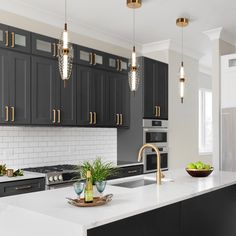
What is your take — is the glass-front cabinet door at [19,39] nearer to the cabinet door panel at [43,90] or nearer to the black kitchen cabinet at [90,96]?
the cabinet door panel at [43,90]

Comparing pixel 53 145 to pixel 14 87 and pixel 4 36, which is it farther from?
pixel 4 36

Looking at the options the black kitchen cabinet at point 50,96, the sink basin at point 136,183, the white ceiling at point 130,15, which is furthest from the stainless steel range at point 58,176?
the white ceiling at point 130,15

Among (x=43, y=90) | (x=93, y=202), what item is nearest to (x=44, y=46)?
(x=43, y=90)

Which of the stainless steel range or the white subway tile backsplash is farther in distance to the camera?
the white subway tile backsplash

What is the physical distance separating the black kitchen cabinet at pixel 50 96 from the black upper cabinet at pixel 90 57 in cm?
29

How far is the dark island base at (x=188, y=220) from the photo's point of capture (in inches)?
76.8

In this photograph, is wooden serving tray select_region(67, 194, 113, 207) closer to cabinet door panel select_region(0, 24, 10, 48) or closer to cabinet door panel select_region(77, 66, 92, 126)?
cabinet door panel select_region(0, 24, 10, 48)

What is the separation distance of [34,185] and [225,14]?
3294mm

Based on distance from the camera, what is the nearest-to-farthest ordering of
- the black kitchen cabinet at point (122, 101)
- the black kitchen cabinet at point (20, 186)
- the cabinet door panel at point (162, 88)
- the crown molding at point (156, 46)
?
the black kitchen cabinet at point (20, 186)
the black kitchen cabinet at point (122, 101)
the cabinet door panel at point (162, 88)
the crown molding at point (156, 46)

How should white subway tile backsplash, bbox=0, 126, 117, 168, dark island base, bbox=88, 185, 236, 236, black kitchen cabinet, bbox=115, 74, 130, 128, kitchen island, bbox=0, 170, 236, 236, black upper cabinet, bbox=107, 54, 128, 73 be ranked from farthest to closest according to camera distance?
black kitchen cabinet, bbox=115, 74, 130, 128
black upper cabinet, bbox=107, 54, 128, 73
white subway tile backsplash, bbox=0, 126, 117, 168
dark island base, bbox=88, 185, 236, 236
kitchen island, bbox=0, 170, 236, 236

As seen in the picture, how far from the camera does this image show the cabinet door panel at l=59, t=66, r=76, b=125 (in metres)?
4.26

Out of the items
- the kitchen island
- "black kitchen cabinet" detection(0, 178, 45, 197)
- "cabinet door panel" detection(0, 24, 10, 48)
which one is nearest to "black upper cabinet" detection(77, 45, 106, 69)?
"cabinet door panel" detection(0, 24, 10, 48)

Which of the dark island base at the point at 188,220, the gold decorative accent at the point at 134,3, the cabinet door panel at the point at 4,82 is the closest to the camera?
the dark island base at the point at 188,220

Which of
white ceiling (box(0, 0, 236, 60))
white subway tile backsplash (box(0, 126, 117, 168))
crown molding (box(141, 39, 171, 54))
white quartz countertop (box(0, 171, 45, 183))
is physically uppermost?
white ceiling (box(0, 0, 236, 60))
